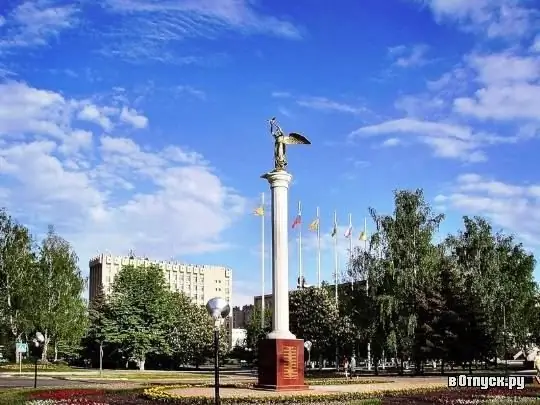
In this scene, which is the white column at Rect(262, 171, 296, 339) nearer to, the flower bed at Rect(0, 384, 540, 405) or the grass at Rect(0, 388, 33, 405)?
the flower bed at Rect(0, 384, 540, 405)

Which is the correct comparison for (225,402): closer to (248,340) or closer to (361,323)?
(361,323)

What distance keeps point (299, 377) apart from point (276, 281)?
4.13 meters

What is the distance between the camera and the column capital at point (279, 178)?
1160 inches

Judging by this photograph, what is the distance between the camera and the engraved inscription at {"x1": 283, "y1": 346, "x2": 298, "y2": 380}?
2739 centimetres

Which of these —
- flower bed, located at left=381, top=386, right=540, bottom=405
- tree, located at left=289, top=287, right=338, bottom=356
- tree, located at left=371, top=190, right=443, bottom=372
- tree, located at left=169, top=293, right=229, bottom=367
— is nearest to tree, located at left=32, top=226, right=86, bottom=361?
tree, located at left=169, top=293, right=229, bottom=367

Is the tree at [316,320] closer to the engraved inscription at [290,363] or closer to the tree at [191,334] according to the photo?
the tree at [191,334]

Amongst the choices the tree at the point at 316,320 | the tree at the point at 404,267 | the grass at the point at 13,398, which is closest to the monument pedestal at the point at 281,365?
the grass at the point at 13,398

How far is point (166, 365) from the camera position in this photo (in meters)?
79.1

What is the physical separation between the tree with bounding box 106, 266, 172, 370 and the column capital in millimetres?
46574

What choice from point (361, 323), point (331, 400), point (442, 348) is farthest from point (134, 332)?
point (331, 400)

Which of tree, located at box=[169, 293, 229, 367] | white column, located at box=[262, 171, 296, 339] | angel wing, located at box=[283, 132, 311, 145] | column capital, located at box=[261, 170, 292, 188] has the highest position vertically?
angel wing, located at box=[283, 132, 311, 145]

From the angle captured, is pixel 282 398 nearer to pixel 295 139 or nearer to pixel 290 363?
pixel 290 363

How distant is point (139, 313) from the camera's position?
73.2 metres

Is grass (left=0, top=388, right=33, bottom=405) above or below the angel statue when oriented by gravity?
below
